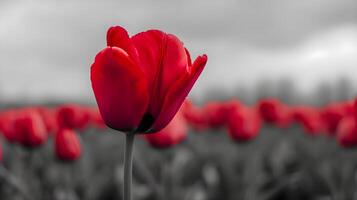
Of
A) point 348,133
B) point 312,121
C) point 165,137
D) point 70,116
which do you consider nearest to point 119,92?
point 165,137

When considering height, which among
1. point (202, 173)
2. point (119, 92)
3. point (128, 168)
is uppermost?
point (119, 92)

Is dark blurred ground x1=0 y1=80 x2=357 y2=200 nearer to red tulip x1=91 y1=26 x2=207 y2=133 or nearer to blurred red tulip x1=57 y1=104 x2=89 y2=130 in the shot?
blurred red tulip x1=57 y1=104 x2=89 y2=130

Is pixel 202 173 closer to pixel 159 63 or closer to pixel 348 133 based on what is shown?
pixel 348 133

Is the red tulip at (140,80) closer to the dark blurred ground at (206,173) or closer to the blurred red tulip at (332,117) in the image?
the dark blurred ground at (206,173)

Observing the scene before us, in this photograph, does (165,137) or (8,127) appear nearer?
(165,137)

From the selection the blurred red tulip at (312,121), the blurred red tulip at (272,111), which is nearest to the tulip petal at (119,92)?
the blurred red tulip at (312,121)

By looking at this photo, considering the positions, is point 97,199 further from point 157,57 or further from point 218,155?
point 157,57

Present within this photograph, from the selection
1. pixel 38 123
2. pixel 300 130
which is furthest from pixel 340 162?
pixel 300 130

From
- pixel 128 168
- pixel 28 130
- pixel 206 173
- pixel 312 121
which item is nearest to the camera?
pixel 128 168
